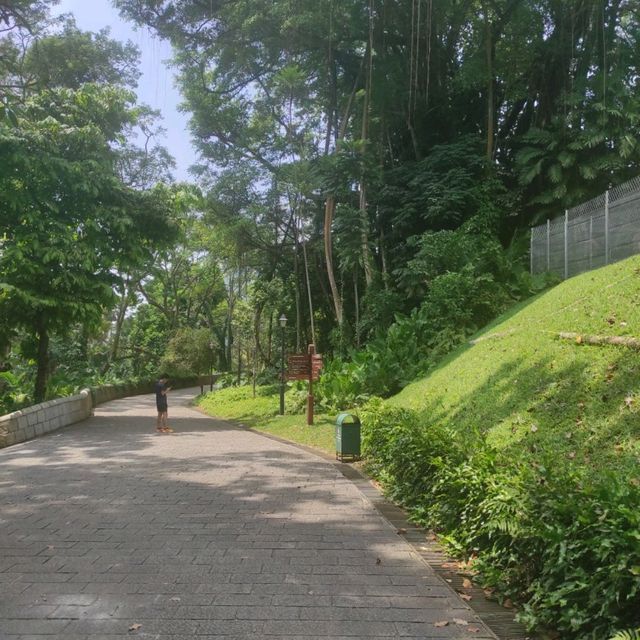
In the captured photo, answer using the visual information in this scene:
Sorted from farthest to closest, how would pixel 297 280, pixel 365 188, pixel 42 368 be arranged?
pixel 297 280 < pixel 365 188 < pixel 42 368

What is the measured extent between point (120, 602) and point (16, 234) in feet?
40.1

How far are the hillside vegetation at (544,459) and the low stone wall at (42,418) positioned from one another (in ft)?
25.1

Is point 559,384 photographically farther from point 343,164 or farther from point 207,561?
point 343,164

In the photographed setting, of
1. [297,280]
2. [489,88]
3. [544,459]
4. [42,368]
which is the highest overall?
[489,88]

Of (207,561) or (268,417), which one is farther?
(268,417)

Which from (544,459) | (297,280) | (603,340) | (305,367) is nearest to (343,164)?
(305,367)

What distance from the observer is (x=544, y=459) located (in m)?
4.58

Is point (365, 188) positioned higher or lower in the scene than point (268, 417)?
higher

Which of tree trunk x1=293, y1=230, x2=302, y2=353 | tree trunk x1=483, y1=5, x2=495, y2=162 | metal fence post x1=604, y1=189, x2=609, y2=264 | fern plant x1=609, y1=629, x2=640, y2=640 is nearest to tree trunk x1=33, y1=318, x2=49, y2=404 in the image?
tree trunk x1=293, y1=230, x2=302, y2=353

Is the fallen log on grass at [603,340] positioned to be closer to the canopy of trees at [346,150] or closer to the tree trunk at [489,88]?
the canopy of trees at [346,150]

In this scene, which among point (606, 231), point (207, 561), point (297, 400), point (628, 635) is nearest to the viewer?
point (628, 635)

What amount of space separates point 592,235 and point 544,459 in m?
12.2

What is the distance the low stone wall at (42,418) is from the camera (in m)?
12.6

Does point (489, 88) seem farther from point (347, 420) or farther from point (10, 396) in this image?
point (10, 396)
